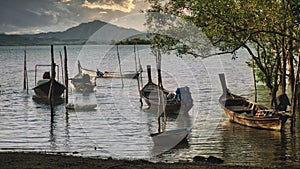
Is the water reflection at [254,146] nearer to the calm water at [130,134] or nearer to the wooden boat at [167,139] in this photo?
the calm water at [130,134]

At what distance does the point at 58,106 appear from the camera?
37281mm

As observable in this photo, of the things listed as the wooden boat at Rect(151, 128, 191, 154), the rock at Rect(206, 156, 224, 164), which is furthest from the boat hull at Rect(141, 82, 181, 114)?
the rock at Rect(206, 156, 224, 164)

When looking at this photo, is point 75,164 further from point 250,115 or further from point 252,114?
point 252,114

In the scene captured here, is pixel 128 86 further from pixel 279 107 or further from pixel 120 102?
pixel 279 107

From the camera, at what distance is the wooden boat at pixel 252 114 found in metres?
22.5

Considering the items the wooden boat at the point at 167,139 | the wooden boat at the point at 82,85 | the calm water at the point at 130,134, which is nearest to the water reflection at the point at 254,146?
the calm water at the point at 130,134

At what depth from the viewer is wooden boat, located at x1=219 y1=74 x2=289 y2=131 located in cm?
2252

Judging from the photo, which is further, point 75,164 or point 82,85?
point 82,85

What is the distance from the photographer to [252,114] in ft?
83.4

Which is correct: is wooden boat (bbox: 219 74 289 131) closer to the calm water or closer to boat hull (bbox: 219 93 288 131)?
boat hull (bbox: 219 93 288 131)

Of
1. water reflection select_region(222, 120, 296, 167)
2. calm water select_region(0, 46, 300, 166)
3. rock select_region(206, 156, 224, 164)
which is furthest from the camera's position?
calm water select_region(0, 46, 300, 166)

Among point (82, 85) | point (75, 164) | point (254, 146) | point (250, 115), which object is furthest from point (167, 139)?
point (82, 85)

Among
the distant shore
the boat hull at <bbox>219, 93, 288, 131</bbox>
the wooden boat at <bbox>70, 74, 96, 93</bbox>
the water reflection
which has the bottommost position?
the water reflection

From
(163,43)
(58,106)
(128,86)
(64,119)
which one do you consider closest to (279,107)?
(163,43)
